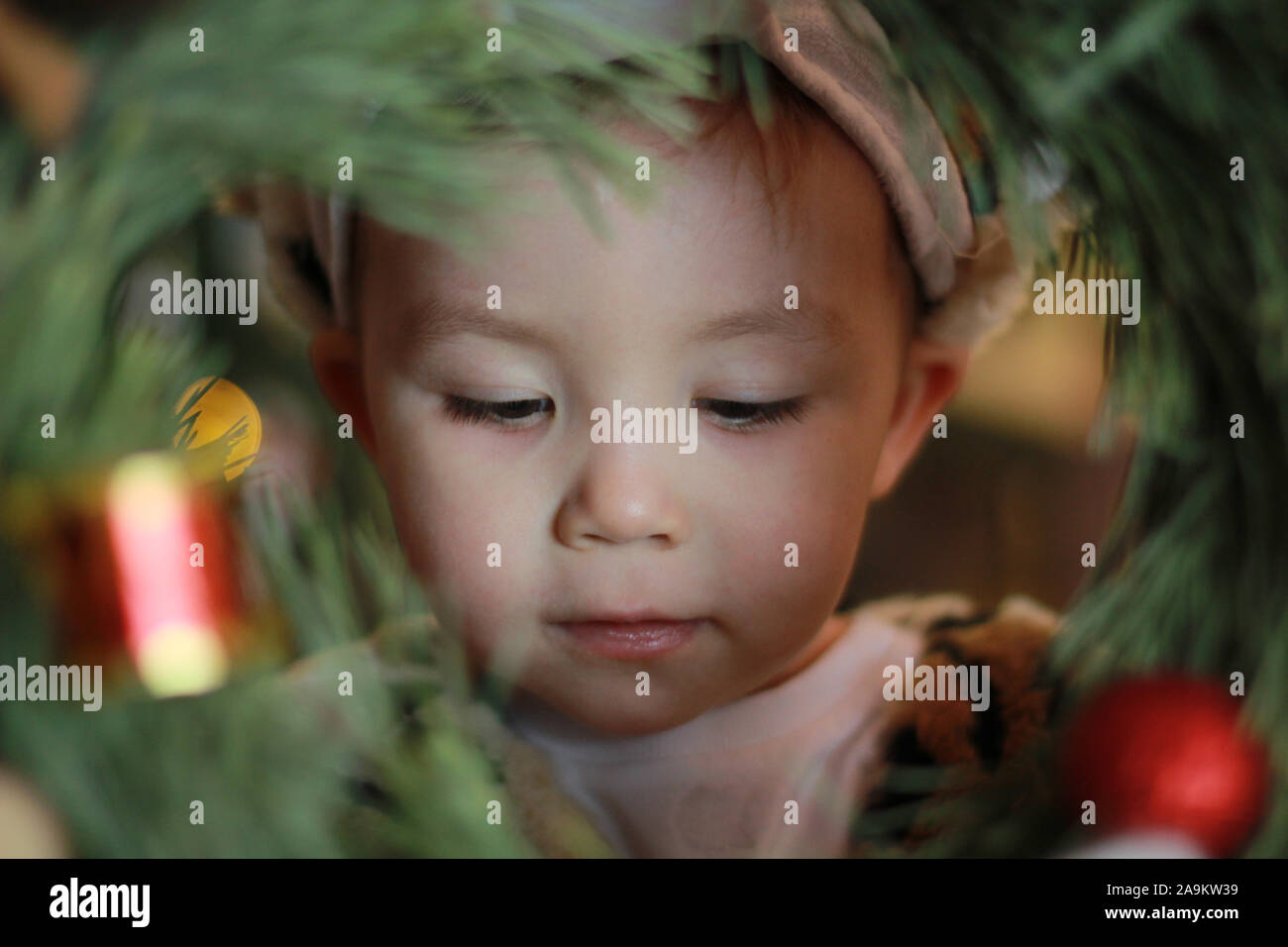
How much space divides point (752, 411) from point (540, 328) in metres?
0.10

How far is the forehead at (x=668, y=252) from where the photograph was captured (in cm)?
43

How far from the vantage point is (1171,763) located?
1.26 ft

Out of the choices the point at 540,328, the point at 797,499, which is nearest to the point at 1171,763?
the point at 797,499

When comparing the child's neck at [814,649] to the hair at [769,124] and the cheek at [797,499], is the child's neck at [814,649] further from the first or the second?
the hair at [769,124]

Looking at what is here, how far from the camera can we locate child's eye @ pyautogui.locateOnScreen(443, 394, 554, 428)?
0.45m

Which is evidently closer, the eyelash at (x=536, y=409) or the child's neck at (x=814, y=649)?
the eyelash at (x=536, y=409)

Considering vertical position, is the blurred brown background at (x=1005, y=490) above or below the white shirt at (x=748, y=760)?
above

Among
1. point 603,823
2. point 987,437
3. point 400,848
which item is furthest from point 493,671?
point 987,437

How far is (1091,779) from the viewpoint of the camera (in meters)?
0.39

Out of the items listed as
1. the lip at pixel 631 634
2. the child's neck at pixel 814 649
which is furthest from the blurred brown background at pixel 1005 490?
the lip at pixel 631 634

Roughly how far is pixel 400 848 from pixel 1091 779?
0.24 meters

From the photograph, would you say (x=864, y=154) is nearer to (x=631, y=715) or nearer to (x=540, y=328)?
(x=540, y=328)

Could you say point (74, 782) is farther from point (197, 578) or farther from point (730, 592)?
point (730, 592)

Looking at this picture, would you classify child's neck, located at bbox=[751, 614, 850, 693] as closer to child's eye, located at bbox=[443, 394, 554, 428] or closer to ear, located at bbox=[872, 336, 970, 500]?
ear, located at bbox=[872, 336, 970, 500]
